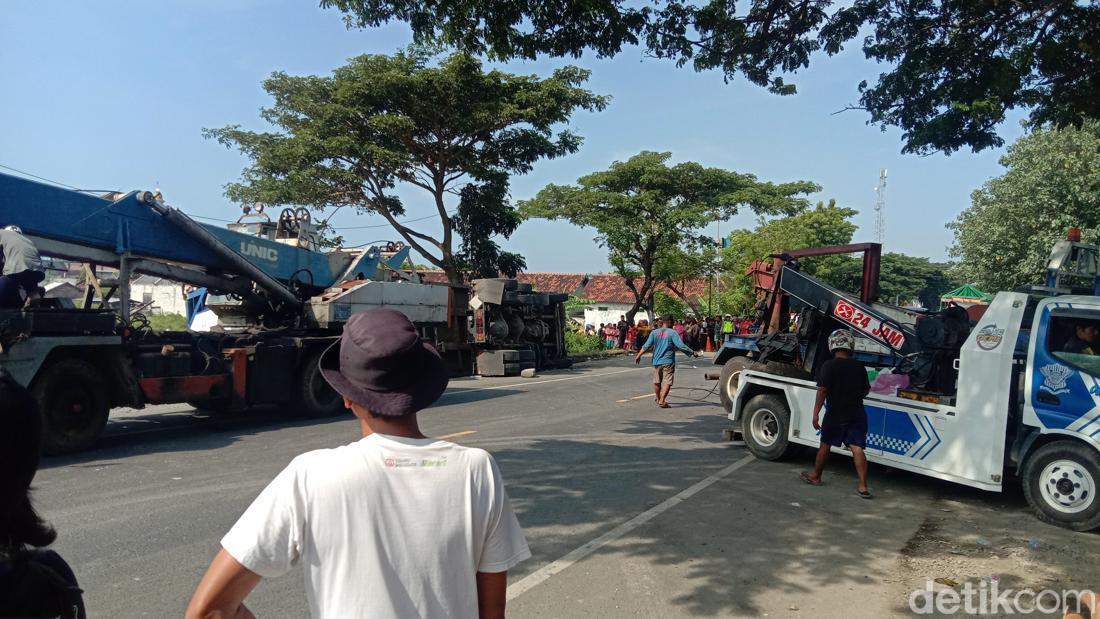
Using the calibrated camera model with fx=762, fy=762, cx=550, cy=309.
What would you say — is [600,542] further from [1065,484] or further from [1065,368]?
[1065,368]

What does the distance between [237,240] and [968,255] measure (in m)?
26.8

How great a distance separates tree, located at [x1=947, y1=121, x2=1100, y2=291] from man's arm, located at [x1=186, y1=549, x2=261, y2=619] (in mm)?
26655

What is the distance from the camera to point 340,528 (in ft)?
6.31

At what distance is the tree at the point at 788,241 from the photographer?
4334 centimetres

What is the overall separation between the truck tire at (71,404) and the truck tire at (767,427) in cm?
782

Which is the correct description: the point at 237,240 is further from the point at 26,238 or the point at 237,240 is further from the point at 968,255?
the point at 968,255

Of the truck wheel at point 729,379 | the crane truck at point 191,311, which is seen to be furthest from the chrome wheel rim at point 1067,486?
the crane truck at point 191,311

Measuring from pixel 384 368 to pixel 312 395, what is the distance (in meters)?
10.9

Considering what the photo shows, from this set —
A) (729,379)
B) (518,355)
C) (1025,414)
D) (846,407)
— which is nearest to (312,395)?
(729,379)

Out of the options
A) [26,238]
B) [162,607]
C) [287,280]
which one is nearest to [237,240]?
[287,280]

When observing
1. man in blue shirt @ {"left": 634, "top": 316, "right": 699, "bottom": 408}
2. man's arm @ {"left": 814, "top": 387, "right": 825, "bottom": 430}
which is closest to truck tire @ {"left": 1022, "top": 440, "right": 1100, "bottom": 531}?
man's arm @ {"left": 814, "top": 387, "right": 825, "bottom": 430}

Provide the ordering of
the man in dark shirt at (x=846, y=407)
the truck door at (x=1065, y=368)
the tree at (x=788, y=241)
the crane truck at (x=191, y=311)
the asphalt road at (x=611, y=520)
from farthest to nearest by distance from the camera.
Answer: the tree at (x=788, y=241), the crane truck at (x=191, y=311), the man in dark shirt at (x=846, y=407), the truck door at (x=1065, y=368), the asphalt road at (x=611, y=520)

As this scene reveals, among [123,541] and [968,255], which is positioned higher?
[968,255]

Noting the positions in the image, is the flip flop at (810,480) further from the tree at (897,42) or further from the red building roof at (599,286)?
the red building roof at (599,286)
